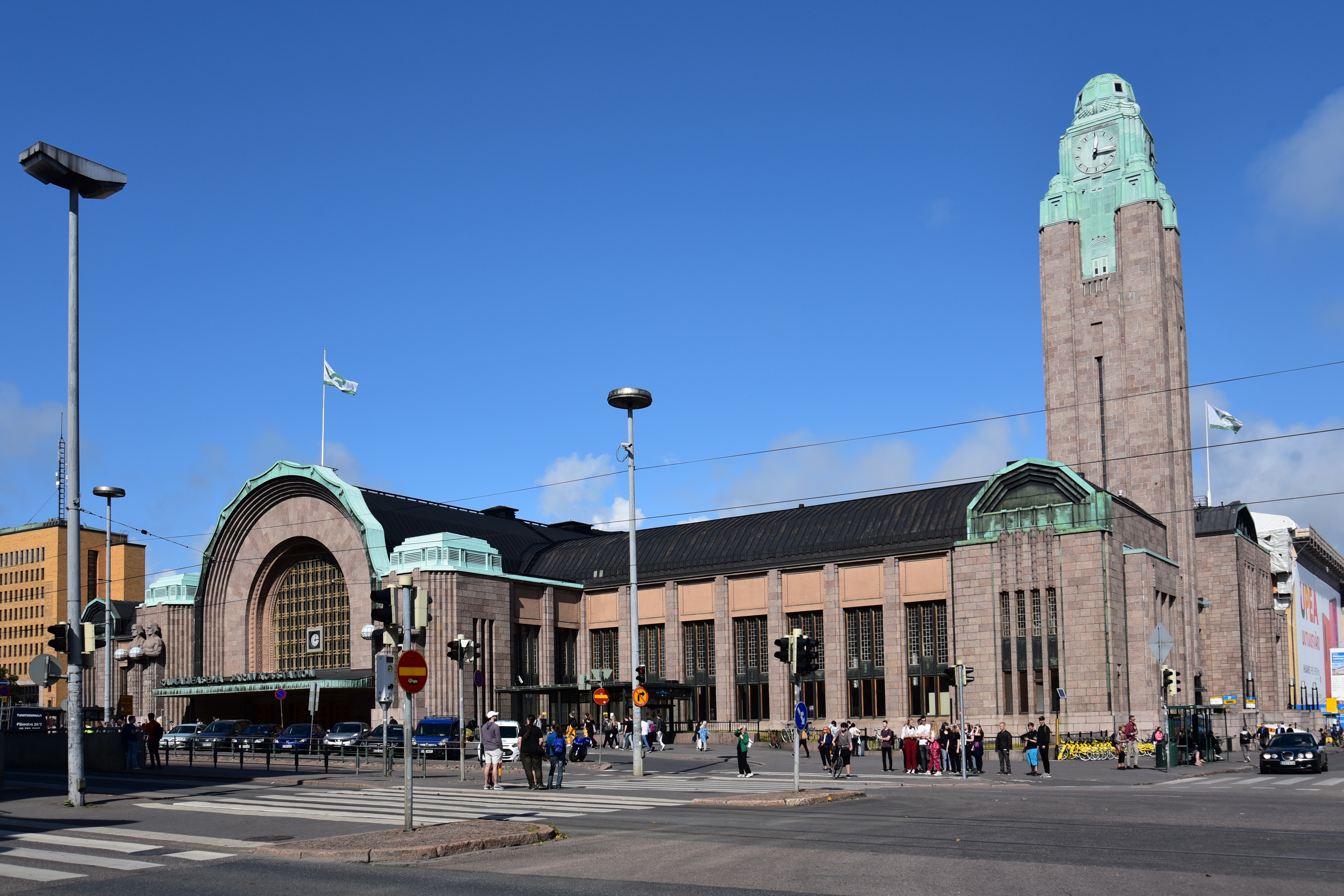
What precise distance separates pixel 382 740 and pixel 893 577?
25955 millimetres

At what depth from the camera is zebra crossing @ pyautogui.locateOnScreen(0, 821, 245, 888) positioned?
14672 millimetres

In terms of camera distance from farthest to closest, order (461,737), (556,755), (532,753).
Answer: (461,737), (556,755), (532,753)

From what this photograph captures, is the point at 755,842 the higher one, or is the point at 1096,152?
the point at 1096,152

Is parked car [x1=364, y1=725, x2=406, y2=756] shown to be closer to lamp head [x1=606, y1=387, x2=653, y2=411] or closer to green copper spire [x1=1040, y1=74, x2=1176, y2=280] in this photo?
lamp head [x1=606, y1=387, x2=653, y2=411]

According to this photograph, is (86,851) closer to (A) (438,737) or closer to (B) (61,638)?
(B) (61,638)

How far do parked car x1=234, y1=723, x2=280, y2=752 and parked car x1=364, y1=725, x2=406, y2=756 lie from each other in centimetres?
371

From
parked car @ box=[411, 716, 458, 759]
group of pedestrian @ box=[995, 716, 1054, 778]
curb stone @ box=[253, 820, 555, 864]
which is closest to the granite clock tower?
group of pedestrian @ box=[995, 716, 1054, 778]

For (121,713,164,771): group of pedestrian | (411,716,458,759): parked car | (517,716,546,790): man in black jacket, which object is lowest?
(411,716,458,759): parked car

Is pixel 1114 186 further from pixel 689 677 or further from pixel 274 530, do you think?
pixel 274 530

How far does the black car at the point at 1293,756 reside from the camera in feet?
129

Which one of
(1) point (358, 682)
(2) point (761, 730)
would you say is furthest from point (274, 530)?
(2) point (761, 730)

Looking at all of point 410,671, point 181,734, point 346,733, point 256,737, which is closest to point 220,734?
point 256,737

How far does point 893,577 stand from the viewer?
59.6m

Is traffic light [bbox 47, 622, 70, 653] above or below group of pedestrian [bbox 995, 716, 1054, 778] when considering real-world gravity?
above
